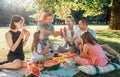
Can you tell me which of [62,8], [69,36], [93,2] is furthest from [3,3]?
[69,36]

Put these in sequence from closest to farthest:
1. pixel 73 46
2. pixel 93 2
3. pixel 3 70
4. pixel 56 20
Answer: pixel 3 70, pixel 73 46, pixel 93 2, pixel 56 20

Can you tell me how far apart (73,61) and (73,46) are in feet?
5.34

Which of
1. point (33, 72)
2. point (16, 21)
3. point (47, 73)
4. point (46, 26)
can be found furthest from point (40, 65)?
point (46, 26)

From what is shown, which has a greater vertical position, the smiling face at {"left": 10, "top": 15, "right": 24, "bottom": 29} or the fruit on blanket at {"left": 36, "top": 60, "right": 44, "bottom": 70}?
the smiling face at {"left": 10, "top": 15, "right": 24, "bottom": 29}

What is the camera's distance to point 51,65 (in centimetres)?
871

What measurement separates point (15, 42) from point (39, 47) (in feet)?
3.77

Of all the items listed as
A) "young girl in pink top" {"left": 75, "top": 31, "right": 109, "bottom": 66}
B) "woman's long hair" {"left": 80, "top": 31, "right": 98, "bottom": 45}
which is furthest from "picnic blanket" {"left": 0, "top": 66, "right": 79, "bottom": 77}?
"woman's long hair" {"left": 80, "top": 31, "right": 98, "bottom": 45}

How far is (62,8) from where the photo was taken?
103 ft

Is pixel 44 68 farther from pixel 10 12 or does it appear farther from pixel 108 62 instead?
pixel 10 12

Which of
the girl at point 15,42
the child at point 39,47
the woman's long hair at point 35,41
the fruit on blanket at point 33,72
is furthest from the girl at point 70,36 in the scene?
the fruit on blanket at point 33,72

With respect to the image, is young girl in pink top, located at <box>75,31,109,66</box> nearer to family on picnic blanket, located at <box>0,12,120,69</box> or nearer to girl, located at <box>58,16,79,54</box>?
family on picnic blanket, located at <box>0,12,120,69</box>

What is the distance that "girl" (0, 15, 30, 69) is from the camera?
8.52 meters

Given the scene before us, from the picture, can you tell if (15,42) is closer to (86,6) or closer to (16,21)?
(16,21)

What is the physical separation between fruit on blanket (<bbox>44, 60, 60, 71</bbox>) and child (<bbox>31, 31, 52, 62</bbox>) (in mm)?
503
